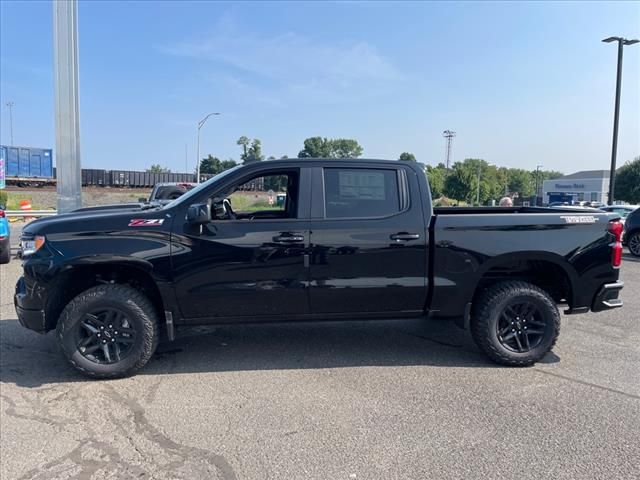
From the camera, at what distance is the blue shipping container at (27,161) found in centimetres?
4828

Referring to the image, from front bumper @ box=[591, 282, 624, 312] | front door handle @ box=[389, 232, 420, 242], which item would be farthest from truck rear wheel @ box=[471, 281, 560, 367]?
front door handle @ box=[389, 232, 420, 242]

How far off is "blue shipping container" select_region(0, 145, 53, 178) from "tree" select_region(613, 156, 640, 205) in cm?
5577

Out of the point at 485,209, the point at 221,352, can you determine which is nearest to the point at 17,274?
the point at 221,352

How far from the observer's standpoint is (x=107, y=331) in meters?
4.46

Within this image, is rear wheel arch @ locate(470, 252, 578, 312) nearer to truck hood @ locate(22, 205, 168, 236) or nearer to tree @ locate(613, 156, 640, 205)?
truck hood @ locate(22, 205, 168, 236)

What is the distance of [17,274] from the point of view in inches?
373

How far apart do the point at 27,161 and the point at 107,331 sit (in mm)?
53635

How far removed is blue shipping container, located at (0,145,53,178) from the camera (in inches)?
1901

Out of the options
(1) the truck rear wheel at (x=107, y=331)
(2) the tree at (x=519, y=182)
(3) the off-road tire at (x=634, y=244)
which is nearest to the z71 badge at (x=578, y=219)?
(1) the truck rear wheel at (x=107, y=331)

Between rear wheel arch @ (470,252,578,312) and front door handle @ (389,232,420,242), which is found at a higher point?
front door handle @ (389,232,420,242)

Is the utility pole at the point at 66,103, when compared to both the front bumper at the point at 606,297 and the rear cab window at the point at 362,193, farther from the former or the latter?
the front bumper at the point at 606,297

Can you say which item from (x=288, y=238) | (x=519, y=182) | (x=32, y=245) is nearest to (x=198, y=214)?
(x=288, y=238)

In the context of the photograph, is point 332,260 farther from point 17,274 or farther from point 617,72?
point 617,72

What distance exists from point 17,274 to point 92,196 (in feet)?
137
